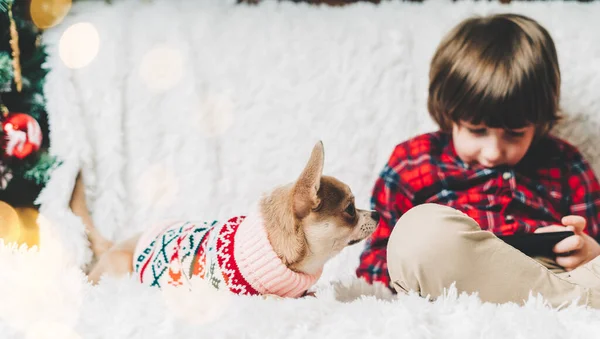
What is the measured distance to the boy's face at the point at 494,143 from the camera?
1.15 metres

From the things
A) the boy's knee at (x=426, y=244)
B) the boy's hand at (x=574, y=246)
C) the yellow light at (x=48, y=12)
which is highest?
the yellow light at (x=48, y=12)

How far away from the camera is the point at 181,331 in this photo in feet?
2.43

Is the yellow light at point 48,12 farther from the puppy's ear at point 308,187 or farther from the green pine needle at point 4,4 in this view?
the puppy's ear at point 308,187

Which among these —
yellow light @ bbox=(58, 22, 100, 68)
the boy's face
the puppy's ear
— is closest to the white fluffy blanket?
yellow light @ bbox=(58, 22, 100, 68)

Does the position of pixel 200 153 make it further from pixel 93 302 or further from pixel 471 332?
pixel 471 332

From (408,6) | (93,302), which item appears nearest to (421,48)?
(408,6)

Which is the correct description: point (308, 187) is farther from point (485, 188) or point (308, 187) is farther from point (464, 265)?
point (485, 188)

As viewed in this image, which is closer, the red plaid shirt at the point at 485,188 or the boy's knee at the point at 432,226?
the boy's knee at the point at 432,226

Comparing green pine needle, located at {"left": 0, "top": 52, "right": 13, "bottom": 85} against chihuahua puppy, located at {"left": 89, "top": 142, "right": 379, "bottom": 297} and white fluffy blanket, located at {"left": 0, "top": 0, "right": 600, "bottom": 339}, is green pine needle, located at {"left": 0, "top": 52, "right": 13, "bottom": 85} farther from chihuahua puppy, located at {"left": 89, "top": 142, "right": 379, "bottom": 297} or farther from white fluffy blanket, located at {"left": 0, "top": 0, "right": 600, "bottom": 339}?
chihuahua puppy, located at {"left": 89, "top": 142, "right": 379, "bottom": 297}

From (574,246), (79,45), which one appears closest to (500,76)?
(574,246)

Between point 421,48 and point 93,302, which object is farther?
point 421,48

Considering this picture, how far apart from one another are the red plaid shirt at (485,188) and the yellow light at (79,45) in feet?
2.65

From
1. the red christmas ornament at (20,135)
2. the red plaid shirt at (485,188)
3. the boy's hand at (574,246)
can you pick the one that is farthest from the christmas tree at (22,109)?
the boy's hand at (574,246)

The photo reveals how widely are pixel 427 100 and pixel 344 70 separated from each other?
0.75 feet
